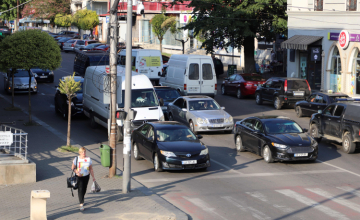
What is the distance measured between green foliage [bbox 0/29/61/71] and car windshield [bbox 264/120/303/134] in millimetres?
11045

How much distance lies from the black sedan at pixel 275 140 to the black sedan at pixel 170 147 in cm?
230

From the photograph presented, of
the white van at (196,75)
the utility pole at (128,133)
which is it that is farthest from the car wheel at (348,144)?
the white van at (196,75)

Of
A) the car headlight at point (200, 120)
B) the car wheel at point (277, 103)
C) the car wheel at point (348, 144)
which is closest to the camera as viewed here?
the car wheel at point (348, 144)

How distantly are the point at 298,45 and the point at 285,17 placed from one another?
15.3 ft

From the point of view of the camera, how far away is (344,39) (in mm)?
30359

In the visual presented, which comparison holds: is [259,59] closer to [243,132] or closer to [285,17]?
[285,17]

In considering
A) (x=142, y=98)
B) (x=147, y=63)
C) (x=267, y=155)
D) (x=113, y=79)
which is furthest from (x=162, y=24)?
(x=113, y=79)

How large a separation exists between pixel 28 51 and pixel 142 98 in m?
6.23

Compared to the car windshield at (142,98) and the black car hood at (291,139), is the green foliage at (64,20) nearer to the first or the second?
the car windshield at (142,98)

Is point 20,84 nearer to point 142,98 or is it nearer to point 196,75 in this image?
point 196,75

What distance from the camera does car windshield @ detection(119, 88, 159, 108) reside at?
20047 mm

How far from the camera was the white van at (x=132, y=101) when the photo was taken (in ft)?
64.5

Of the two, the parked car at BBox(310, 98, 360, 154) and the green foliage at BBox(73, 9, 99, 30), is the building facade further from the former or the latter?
the green foliage at BBox(73, 9, 99, 30)

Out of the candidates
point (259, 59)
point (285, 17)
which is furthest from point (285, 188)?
point (259, 59)
